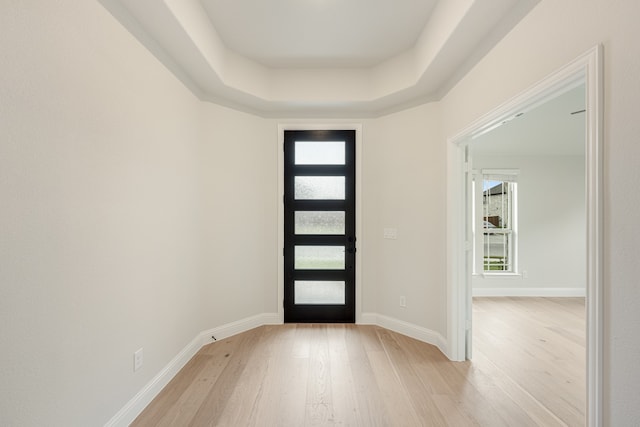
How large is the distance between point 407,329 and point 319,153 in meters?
2.39

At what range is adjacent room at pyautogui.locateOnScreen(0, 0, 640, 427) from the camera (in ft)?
3.79

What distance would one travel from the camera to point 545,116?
349 centimetres

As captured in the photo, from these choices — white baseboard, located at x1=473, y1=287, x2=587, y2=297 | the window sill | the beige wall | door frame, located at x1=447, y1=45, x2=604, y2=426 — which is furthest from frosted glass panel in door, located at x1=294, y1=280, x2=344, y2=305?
the window sill

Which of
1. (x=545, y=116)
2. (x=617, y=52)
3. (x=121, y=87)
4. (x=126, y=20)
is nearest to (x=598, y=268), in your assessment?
(x=617, y=52)

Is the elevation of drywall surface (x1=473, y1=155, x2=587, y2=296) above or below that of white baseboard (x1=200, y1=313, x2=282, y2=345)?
above

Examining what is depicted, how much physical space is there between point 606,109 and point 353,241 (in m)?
2.62

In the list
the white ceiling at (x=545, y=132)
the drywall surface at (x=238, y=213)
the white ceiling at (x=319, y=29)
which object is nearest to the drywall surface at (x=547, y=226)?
the white ceiling at (x=545, y=132)

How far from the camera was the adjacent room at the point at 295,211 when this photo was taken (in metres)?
1.16

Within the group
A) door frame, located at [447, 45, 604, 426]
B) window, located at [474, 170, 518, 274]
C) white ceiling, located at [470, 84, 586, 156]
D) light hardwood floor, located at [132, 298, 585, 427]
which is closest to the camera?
door frame, located at [447, 45, 604, 426]

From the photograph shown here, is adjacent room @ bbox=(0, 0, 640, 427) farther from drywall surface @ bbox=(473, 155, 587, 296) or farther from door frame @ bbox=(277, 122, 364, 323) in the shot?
drywall surface @ bbox=(473, 155, 587, 296)

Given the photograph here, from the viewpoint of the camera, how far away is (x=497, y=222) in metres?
5.36

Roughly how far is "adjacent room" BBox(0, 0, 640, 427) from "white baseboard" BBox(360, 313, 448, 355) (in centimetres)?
2

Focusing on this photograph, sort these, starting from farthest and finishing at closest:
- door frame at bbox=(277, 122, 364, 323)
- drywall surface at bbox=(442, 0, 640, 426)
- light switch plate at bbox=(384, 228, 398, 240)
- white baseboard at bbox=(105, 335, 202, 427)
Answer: door frame at bbox=(277, 122, 364, 323) → light switch plate at bbox=(384, 228, 398, 240) → white baseboard at bbox=(105, 335, 202, 427) → drywall surface at bbox=(442, 0, 640, 426)

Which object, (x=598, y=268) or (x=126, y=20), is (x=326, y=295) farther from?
(x=126, y=20)
